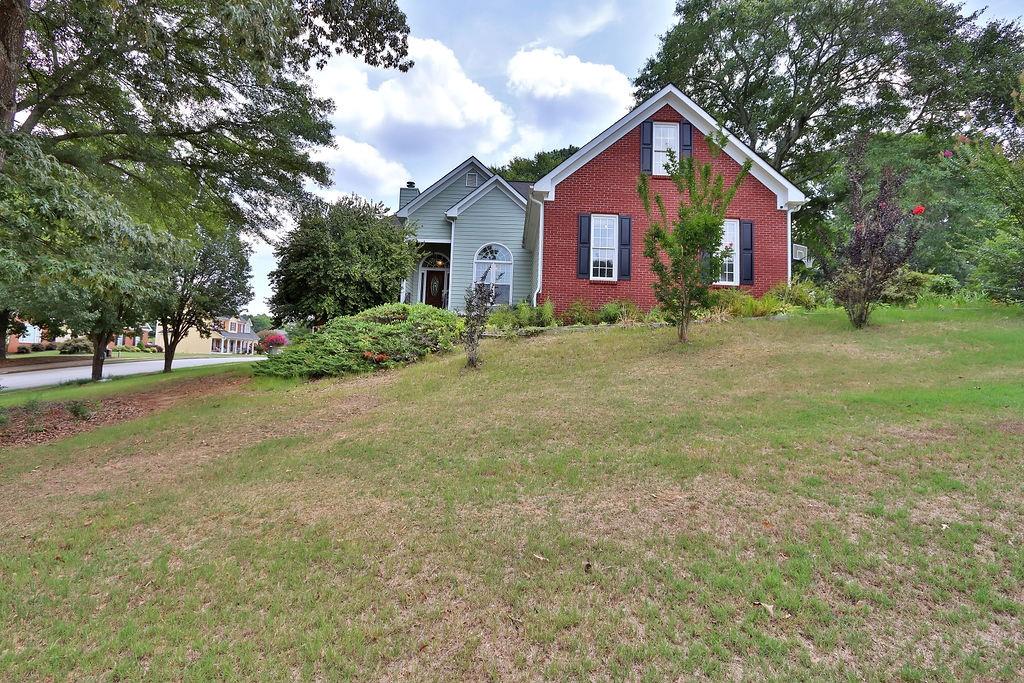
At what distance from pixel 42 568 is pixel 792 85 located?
1181 inches

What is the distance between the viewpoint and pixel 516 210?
1780cm

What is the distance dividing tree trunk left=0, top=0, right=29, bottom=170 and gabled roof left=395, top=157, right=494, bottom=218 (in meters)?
12.1

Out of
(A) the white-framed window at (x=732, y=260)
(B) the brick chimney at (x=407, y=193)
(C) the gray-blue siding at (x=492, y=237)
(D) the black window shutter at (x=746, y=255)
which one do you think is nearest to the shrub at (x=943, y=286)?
(D) the black window shutter at (x=746, y=255)

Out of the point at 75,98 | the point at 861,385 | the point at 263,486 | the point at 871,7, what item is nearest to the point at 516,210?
the point at 75,98

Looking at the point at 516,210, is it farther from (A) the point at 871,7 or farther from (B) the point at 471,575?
(A) the point at 871,7

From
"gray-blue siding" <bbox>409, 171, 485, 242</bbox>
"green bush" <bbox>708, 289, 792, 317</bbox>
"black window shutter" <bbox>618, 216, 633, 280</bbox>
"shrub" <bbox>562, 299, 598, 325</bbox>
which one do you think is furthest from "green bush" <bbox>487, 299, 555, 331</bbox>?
"gray-blue siding" <bbox>409, 171, 485, 242</bbox>

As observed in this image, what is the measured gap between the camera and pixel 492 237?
1750 centimetres

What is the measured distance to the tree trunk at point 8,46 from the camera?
6.29 meters

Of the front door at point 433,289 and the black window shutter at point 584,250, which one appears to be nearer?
the black window shutter at point 584,250

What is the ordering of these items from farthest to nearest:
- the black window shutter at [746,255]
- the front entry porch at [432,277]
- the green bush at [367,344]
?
the front entry porch at [432,277]
the black window shutter at [746,255]
the green bush at [367,344]

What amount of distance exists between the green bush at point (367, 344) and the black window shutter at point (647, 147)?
758cm

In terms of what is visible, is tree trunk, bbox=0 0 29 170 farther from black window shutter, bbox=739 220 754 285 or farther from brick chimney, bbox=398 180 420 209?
black window shutter, bbox=739 220 754 285

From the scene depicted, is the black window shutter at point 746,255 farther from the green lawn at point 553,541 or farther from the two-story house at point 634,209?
the green lawn at point 553,541

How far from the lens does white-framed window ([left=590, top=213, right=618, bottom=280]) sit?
44.9ft
